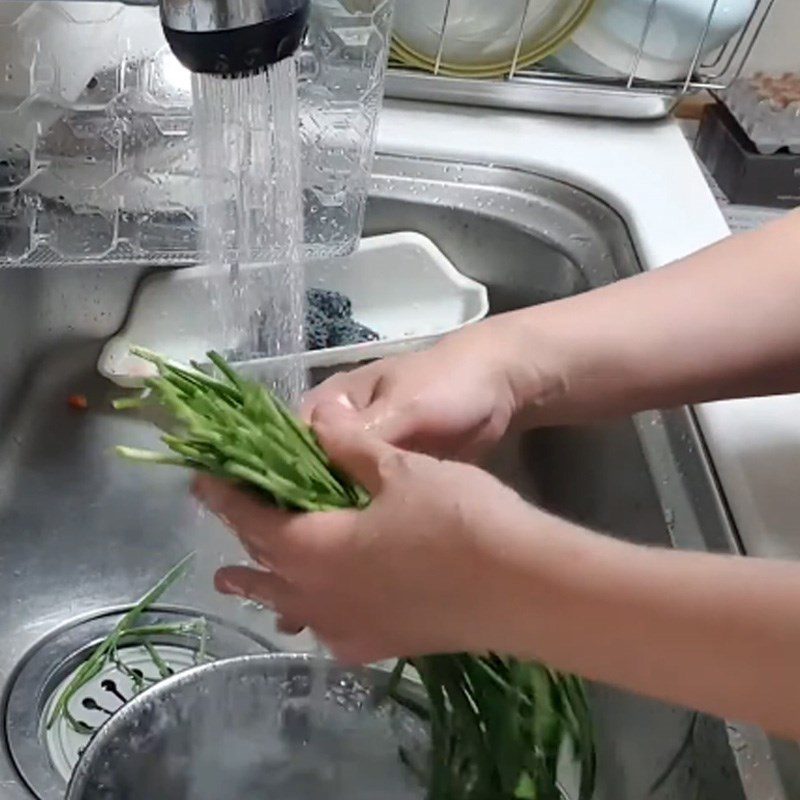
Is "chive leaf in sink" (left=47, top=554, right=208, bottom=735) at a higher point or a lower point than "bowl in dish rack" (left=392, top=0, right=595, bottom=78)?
lower

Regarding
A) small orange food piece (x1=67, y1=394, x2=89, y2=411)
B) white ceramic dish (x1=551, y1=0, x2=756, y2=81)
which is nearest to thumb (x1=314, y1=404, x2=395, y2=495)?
small orange food piece (x1=67, y1=394, x2=89, y2=411)

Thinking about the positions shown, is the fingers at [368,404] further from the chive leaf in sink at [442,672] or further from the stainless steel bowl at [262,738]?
the stainless steel bowl at [262,738]

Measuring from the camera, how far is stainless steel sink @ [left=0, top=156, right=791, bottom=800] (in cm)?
73

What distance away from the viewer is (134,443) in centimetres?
86

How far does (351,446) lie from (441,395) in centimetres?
7

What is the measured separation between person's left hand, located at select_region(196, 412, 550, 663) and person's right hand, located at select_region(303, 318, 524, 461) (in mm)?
47

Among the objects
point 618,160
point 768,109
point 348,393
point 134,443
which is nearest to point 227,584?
point 348,393

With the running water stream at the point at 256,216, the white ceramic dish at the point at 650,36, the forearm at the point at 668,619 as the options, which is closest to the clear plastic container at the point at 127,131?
the running water stream at the point at 256,216

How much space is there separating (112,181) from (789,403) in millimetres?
432

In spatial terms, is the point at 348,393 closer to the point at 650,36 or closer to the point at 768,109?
the point at 650,36

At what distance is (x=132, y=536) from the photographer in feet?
2.70

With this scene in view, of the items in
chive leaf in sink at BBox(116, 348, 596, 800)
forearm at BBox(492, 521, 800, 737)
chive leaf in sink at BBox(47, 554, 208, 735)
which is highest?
forearm at BBox(492, 521, 800, 737)

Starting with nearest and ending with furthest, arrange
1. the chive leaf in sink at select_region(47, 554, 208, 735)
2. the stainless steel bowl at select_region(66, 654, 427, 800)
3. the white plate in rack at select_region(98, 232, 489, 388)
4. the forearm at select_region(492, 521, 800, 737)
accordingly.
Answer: the forearm at select_region(492, 521, 800, 737)
the stainless steel bowl at select_region(66, 654, 427, 800)
the chive leaf in sink at select_region(47, 554, 208, 735)
the white plate in rack at select_region(98, 232, 489, 388)

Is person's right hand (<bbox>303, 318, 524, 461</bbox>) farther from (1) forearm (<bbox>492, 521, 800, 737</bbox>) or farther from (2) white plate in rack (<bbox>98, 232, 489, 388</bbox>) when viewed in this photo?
(2) white plate in rack (<bbox>98, 232, 489, 388</bbox>)
